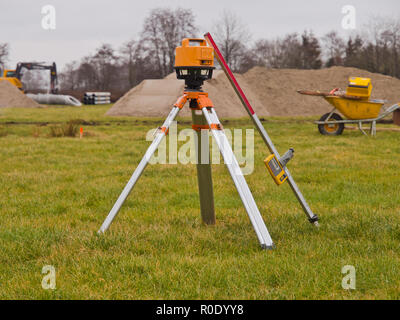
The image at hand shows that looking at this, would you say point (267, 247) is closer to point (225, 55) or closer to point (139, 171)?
point (139, 171)

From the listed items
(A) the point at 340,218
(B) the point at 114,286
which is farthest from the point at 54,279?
(A) the point at 340,218

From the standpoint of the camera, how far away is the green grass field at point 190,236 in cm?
308

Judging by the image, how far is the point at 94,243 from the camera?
391 centimetres

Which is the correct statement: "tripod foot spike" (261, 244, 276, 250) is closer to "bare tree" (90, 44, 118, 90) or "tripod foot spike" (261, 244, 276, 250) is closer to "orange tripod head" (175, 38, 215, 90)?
"orange tripod head" (175, 38, 215, 90)

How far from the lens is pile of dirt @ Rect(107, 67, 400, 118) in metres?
24.8

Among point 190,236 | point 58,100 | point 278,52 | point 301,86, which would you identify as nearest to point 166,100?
point 301,86

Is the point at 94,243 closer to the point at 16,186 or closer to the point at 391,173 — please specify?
the point at 16,186

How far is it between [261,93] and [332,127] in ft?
52.5

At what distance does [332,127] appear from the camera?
47.3 feet

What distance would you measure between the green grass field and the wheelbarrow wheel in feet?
19.5

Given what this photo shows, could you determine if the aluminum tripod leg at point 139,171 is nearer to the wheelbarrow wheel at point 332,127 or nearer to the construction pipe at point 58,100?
the wheelbarrow wheel at point 332,127

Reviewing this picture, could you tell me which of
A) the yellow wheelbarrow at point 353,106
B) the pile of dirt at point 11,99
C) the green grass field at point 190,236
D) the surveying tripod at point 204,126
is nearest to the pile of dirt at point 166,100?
the yellow wheelbarrow at point 353,106

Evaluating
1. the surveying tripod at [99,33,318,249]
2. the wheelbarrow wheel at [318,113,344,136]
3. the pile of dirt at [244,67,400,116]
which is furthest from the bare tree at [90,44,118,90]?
the surveying tripod at [99,33,318,249]

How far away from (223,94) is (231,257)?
913 inches
